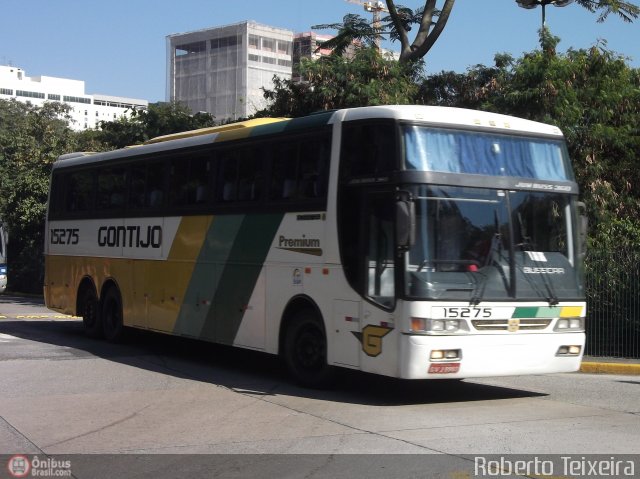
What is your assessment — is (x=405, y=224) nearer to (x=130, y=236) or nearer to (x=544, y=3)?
(x=130, y=236)

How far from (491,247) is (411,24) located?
1562 cm

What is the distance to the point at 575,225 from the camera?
11.2m

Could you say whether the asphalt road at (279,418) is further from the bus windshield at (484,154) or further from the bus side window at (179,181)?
the bus windshield at (484,154)

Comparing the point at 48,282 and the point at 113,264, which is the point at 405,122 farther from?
the point at 48,282

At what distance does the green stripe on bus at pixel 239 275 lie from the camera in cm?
1247

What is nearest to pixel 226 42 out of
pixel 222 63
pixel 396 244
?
pixel 222 63

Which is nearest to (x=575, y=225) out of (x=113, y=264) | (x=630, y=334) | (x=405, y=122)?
(x=405, y=122)

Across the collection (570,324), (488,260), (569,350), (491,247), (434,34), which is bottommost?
(569,350)

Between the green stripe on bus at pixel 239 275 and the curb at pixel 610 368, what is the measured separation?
19.1ft

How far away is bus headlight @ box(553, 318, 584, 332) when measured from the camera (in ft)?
35.3

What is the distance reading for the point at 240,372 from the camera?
13.5 metres

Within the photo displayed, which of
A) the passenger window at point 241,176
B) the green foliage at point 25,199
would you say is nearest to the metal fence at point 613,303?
the passenger window at point 241,176

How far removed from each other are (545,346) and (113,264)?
30.3ft

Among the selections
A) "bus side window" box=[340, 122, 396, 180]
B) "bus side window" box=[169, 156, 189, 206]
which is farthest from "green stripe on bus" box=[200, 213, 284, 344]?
"bus side window" box=[169, 156, 189, 206]
